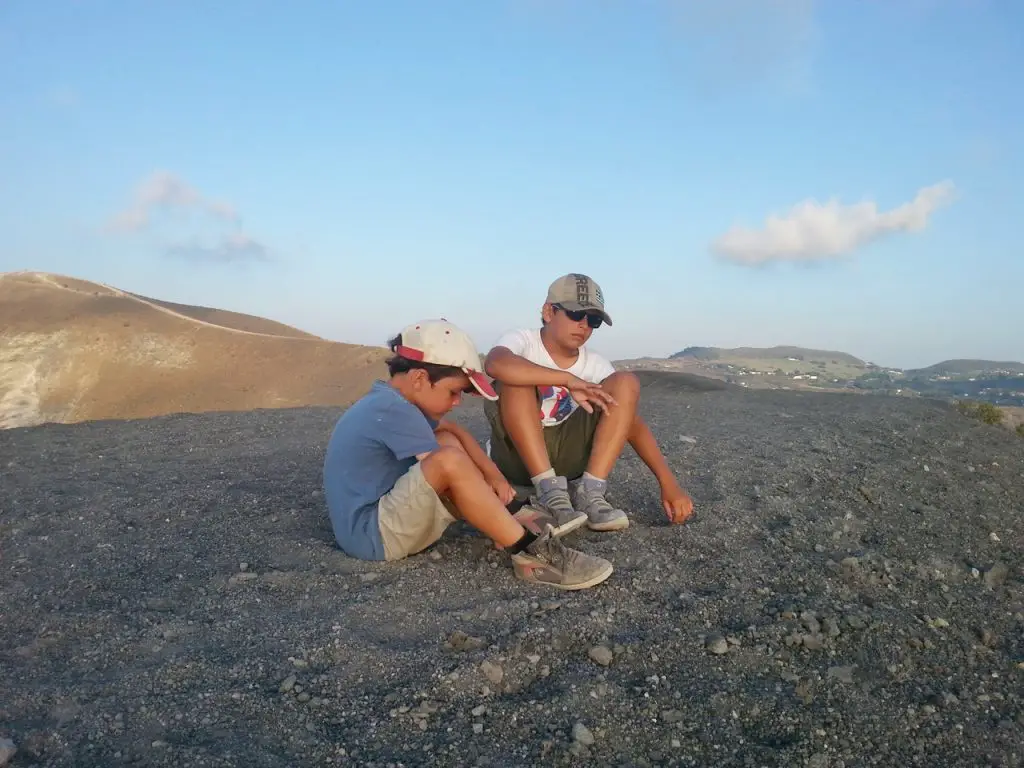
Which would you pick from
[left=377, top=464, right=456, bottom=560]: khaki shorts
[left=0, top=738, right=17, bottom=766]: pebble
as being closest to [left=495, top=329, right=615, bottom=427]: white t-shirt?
[left=377, top=464, right=456, bottom=560]: khaki shorts

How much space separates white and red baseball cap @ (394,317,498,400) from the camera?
3.83 m

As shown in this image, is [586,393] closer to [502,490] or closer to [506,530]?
[502,490]

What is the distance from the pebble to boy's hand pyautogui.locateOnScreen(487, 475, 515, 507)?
7.60 ft

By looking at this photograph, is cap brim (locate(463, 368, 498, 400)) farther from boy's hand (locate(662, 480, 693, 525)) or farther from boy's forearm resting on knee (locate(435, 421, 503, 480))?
boy's hand (locate(662, 480, 693, 525))

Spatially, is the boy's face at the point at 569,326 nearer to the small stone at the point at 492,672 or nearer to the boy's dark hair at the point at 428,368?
the boy's dark hair at the point at 428,368

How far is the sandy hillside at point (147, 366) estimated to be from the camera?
26703mm

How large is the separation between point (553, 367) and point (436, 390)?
3.33 ft

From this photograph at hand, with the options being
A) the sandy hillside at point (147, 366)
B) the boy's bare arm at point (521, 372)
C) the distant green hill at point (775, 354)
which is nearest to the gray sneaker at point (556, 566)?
the boy's bare arm at point (521, 372)

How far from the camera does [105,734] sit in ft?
8.05

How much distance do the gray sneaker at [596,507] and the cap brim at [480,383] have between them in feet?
2.92

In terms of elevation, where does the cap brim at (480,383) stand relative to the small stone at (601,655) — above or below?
above

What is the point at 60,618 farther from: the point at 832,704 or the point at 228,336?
the point at 228,336

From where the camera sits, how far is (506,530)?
3719 mm

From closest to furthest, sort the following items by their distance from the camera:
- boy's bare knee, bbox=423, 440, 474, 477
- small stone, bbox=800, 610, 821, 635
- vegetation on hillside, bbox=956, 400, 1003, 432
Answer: small stone, bbox=800, 610, 821, 635 → boy's bare knee, bbox=423, 440, 474, 477 → vegetation on hillside, bbox=956, 400, 1003, 432
